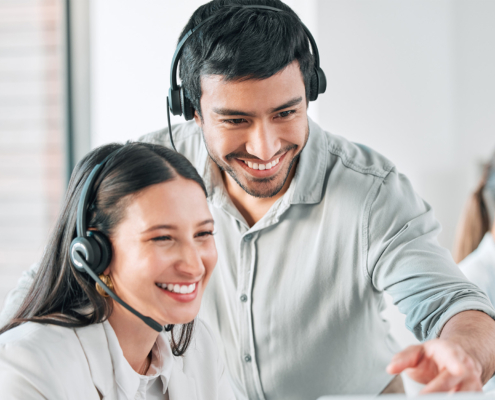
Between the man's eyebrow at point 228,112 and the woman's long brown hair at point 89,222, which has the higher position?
the man's eyebrow at point 228,112

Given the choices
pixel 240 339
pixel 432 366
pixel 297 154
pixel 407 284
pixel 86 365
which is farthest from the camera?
pixel 240 339

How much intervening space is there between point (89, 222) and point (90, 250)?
0.10 meters

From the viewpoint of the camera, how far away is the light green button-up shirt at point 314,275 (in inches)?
47.3

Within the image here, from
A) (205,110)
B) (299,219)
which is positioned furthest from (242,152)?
(299,219)

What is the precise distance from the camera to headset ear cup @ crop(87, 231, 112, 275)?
2.98ft

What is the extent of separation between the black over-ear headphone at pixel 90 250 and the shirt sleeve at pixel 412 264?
549mm

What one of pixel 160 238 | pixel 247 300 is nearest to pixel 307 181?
pixel 247 300

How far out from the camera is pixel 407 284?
3.52 ft

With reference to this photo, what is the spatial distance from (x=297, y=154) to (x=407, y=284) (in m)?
0.40

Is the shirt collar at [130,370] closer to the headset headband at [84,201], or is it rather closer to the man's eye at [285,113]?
the headset headband at [84,201]

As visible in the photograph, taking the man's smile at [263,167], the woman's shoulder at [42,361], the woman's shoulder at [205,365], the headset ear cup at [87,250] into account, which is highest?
the man's smile at [263,167]

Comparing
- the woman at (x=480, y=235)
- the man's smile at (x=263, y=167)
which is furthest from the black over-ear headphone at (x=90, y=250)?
the woman at (x=480, y=235)

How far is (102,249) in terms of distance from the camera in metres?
0.92

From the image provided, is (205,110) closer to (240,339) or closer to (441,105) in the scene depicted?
(240,339)
